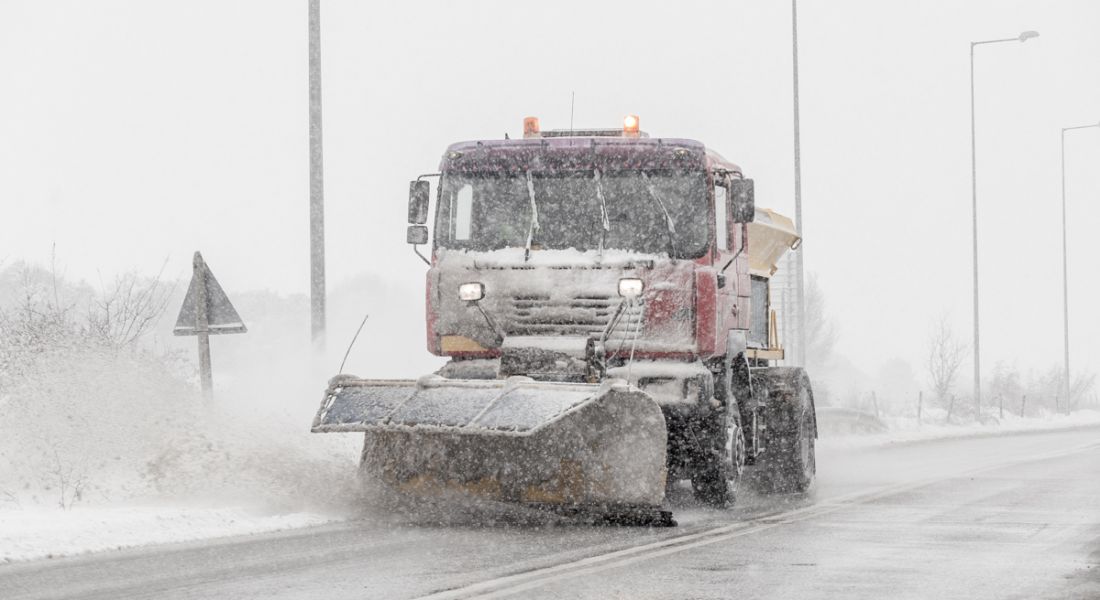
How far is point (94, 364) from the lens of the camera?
44.9ft

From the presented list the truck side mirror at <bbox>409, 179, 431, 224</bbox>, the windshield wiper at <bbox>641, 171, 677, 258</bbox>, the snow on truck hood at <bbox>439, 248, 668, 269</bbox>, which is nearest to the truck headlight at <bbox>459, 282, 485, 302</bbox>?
the snow on truck hood at <bbox>439, 248, 668, 269</bbox>

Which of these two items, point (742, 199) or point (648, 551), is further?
point (742, 199)

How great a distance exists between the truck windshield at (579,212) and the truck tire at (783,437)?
11.6 feet

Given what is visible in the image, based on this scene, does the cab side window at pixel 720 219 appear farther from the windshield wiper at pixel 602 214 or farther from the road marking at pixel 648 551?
the road marking at pixel 648 551

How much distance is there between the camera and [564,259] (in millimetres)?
11688

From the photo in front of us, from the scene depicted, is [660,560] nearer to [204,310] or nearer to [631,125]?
[631,125]

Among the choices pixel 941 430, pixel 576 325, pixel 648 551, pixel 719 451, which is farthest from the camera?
pixel 941 430

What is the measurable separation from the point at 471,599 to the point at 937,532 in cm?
460

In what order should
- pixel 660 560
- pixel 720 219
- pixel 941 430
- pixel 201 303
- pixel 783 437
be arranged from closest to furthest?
1. pixel 660 560
2. pixel 720 219
3. pixel 201 303
4. pixel 783 437
5. pixel 941 430

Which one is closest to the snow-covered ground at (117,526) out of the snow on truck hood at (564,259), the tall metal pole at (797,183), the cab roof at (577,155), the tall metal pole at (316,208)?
the snow on truck hood at (564,259)

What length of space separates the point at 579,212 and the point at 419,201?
1.32m

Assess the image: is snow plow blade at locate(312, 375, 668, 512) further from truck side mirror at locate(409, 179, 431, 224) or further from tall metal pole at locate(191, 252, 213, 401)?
tall metal pole at locate(191, 252, 213, 401)

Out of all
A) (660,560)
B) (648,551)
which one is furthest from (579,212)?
(660,560)

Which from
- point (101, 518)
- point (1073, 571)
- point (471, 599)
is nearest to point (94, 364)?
point (101, 518)
